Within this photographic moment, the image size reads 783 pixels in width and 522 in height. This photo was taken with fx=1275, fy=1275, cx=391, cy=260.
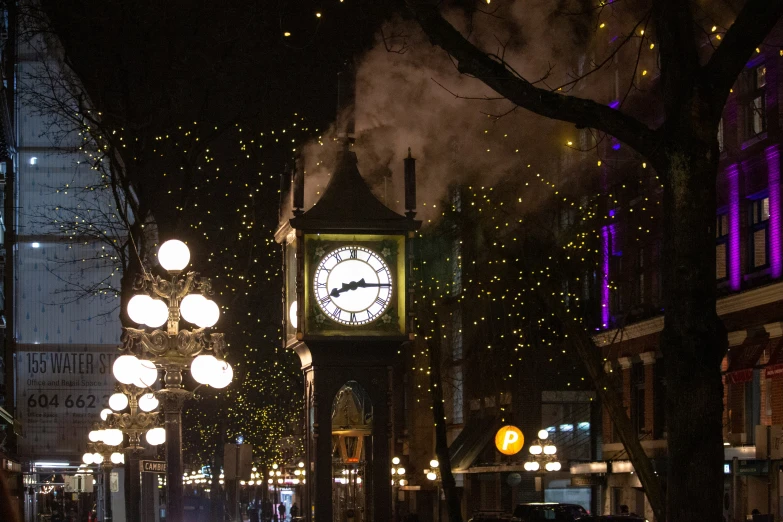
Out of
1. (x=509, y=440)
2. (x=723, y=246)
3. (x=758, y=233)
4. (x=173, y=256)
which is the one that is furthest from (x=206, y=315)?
(x=723, y=246)

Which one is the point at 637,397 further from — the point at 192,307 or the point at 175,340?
the point at 192,307

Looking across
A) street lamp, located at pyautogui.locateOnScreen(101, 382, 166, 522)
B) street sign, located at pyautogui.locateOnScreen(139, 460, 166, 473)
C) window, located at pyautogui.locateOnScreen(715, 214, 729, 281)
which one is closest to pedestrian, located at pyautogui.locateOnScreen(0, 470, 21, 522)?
street lamp, located at pyautogui.locateOnScreen(101, 382, 166, 522)

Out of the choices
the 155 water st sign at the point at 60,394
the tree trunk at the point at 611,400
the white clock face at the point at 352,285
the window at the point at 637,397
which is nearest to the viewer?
the white clock face at the point at 352,285

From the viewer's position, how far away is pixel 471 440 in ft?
150

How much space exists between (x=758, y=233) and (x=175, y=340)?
62.3 feet

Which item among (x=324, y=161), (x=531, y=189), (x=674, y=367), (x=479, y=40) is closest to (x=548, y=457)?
(x=531, y=189)

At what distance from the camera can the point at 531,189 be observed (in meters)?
31.7

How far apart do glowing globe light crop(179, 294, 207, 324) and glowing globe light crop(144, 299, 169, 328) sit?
0.21 metres

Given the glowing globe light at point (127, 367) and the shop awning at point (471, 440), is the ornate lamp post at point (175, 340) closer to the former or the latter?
the glowing globe light at point (127, 367)

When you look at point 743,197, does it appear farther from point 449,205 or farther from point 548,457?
point 548,457

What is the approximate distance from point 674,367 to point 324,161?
283 inches

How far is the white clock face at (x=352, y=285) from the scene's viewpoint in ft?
40.2

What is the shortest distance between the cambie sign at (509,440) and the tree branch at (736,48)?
1897 centimetres

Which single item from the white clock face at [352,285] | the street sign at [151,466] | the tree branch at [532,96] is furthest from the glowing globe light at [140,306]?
the street sign at [151,466]
